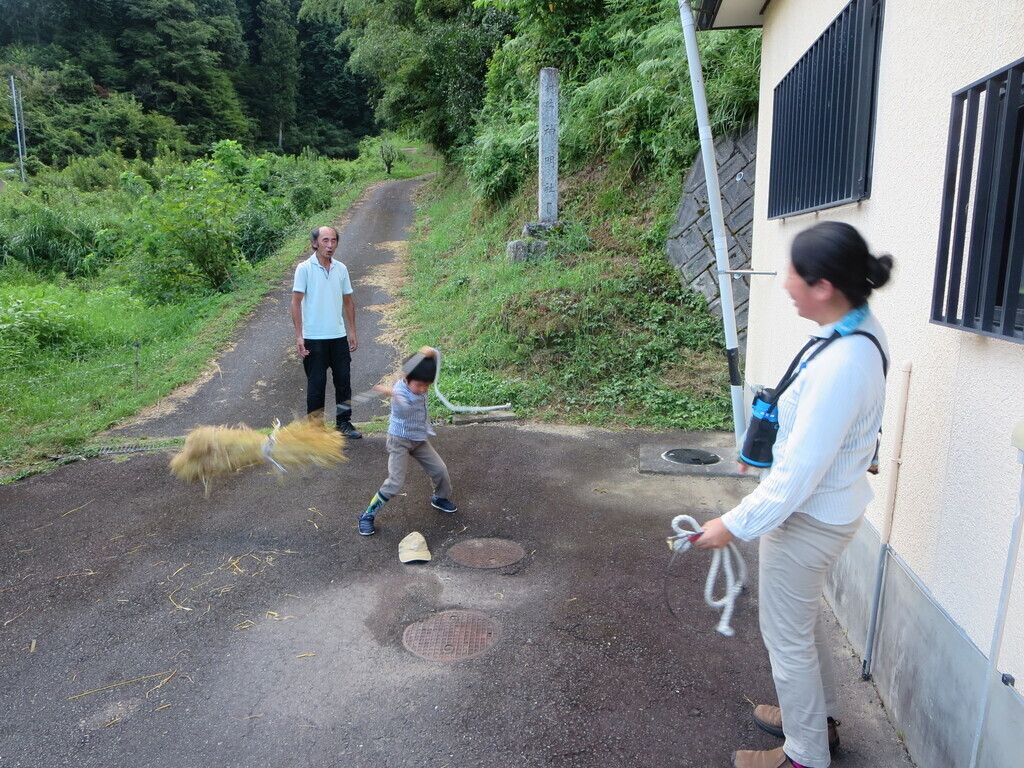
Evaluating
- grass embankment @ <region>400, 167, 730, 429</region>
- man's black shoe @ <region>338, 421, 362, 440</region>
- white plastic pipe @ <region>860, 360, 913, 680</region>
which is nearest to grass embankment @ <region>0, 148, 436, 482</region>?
man's black shoe @ <region>338, 421, 362, 440</region>

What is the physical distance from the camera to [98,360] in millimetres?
9367

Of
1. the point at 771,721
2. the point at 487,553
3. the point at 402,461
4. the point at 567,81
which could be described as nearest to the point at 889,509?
the point at 771,721

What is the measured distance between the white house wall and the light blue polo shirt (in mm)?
4193

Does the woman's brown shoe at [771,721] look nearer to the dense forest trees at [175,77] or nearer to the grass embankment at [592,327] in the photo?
the grass embankment at [592,327]

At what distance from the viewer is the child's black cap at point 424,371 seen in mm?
4500

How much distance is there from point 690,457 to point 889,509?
2.94m

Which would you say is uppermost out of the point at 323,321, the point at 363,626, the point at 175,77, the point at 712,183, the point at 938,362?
the point at 175,77

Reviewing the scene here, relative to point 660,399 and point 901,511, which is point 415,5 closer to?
point 660,399

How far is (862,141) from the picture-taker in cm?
361

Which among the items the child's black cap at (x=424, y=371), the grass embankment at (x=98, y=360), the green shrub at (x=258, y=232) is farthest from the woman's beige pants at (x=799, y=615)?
the green shrub at (x=258, y=232)

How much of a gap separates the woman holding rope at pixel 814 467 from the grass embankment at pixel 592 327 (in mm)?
4424

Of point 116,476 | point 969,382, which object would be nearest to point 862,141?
point 969,382

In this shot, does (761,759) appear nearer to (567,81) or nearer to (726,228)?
(726,228)

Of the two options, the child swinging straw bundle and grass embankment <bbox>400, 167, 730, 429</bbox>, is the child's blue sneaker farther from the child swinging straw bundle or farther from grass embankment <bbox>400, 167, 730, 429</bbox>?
grass embankment <bbox>400, 167, 730, 429</bbox>
